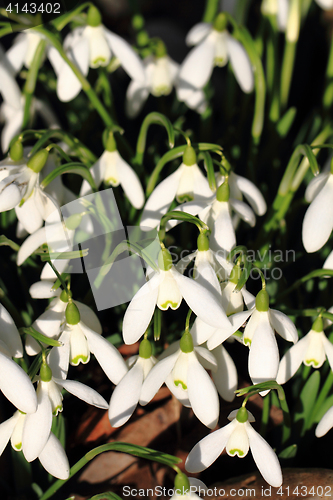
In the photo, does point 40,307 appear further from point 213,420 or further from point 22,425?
point 213,420

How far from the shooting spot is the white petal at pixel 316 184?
93 cm

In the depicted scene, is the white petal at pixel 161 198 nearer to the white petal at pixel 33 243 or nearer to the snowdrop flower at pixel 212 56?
the white petal at pixel 33 243

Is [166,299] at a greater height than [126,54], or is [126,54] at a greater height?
[126,54]

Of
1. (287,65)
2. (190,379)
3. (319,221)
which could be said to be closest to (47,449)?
(190,379)

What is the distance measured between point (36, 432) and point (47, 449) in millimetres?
61

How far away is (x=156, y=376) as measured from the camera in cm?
77

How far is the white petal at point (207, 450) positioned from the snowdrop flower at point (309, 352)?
153mm

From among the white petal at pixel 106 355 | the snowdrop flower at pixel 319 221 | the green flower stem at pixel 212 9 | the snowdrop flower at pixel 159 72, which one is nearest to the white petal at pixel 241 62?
the snowdrop flower at pixel 159 72

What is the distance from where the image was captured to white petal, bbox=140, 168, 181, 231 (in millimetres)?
953

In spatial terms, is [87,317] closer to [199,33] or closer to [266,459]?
[266,459]

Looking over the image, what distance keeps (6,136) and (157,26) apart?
1451 mm

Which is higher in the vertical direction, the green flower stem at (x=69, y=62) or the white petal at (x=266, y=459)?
the green flower stem at (x=69, y=62)

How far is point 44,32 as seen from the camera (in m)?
0.97

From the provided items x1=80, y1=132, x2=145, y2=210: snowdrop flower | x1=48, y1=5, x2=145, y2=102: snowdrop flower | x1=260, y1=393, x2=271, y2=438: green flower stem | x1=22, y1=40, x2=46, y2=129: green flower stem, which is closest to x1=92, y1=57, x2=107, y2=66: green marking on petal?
x1=48, y1=5, x2=145, y2=102: snowdrop flower
